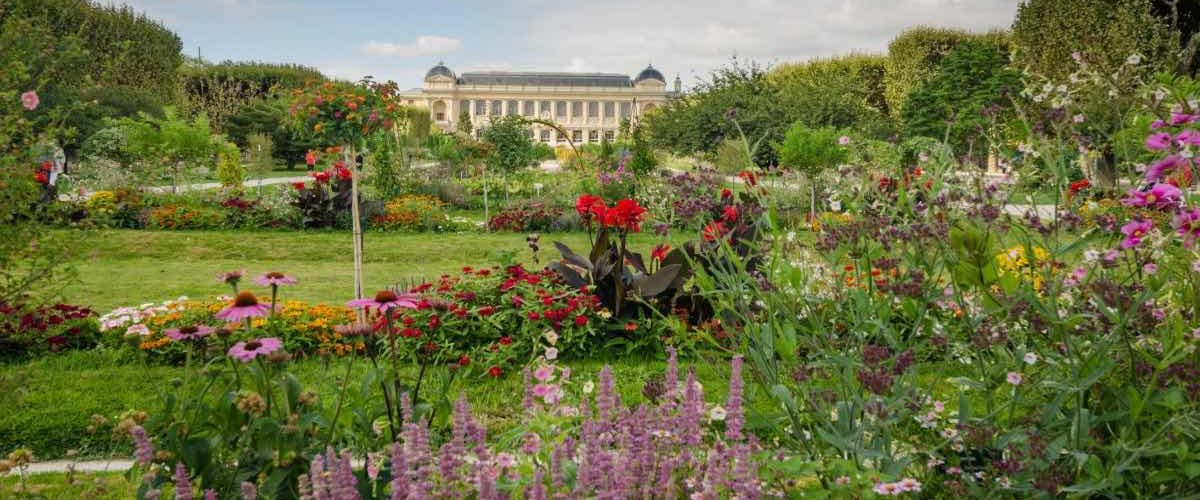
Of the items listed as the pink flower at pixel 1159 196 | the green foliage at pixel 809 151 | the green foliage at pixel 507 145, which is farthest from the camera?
the green foliage at pixel 507 145

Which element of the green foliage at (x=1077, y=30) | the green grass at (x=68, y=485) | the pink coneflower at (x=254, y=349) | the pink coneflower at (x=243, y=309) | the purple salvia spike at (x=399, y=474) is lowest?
the green grass at (x=68, y=485)

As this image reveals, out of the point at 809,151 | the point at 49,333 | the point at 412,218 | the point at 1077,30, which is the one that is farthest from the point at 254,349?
the point at 1077,30

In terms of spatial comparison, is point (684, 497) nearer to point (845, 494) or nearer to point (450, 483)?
point (845, 494)

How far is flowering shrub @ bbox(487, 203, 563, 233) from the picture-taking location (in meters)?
13.8

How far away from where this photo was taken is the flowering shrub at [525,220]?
13839mm

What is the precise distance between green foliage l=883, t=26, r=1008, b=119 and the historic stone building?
4560 centimetres

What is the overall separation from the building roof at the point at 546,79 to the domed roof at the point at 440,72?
1685 millimetres

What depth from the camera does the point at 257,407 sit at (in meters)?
2.29

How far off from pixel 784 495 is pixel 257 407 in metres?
1.32

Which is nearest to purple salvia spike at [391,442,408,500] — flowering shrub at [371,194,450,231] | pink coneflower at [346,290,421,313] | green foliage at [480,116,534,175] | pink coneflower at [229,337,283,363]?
pink coneflower at [229,337,283,363]

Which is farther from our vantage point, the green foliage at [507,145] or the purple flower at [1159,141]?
the green foliage at [507,145]

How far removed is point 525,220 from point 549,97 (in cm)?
6801

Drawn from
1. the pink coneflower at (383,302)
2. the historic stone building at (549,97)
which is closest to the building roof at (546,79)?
the historic stone building at (549,97)

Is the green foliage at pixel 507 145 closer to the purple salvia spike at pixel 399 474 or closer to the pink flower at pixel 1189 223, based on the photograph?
the pink flower at pixel 1189 223
